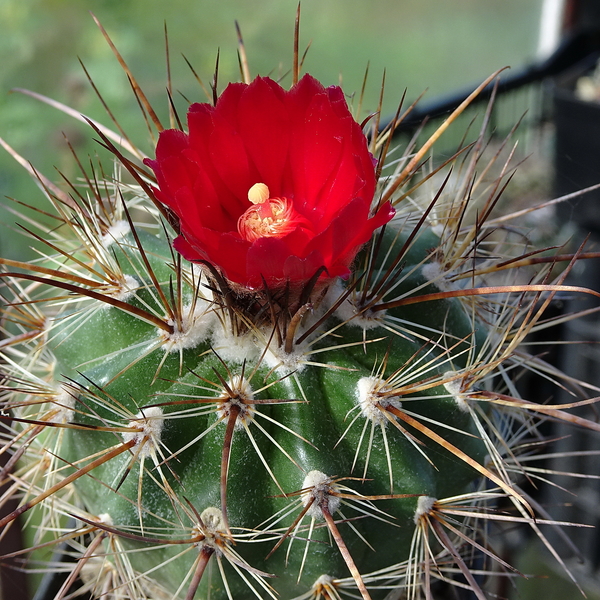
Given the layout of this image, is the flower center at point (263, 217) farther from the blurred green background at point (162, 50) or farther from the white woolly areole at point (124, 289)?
the blurred green background at point (162, 50)

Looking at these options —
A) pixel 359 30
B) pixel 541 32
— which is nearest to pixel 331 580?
pixel 359 30

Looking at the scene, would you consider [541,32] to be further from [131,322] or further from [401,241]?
[131,322]

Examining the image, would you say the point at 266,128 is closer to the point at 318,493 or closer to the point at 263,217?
the point at 263,217

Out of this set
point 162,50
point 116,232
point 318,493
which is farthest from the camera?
point 162,50

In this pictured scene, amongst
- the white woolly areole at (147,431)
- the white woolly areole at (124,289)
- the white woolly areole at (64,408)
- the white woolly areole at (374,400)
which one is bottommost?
the white woolly areole at (147,431)

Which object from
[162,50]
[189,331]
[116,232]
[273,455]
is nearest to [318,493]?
[273,455]

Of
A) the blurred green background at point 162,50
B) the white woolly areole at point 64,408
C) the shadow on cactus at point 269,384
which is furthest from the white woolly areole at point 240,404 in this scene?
the blurred green background at point 162,50
